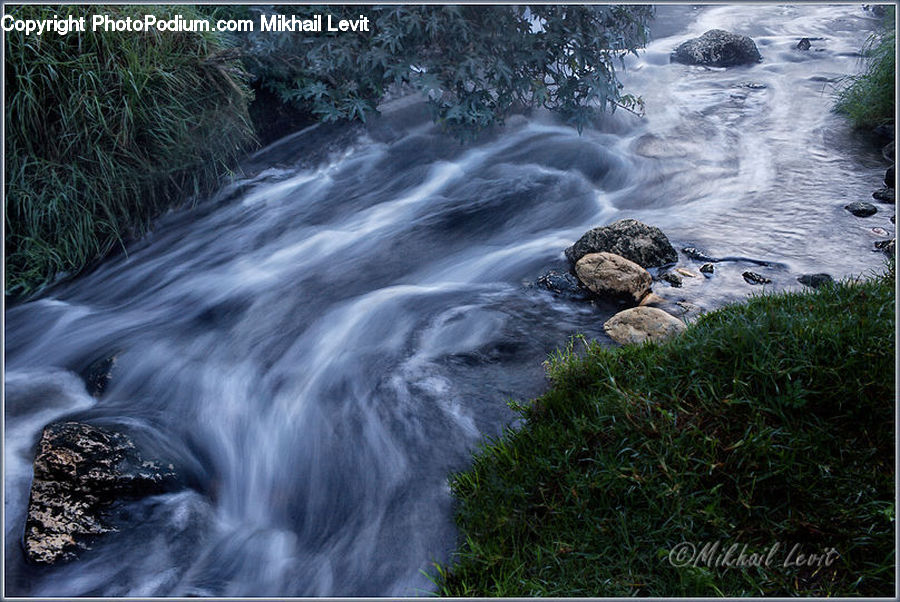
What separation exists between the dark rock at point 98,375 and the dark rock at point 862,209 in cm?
557

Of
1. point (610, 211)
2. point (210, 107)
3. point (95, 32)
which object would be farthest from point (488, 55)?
point (95, 32)

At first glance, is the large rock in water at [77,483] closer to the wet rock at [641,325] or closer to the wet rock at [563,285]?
the wet rock at [641,325]

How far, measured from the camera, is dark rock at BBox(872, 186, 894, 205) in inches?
209

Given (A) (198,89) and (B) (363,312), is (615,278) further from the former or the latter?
(A) (198,89)

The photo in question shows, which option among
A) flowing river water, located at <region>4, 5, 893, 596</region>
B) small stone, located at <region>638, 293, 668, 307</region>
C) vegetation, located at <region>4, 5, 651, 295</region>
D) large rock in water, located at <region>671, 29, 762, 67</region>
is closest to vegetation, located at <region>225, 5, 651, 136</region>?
vegetation, located at <region>4, 5, 651, 295</region>

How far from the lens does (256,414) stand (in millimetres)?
3797

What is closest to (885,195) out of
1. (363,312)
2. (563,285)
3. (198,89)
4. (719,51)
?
(563,285)

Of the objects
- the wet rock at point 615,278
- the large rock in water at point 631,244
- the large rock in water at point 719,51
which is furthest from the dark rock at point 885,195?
the large rock in water at point 719,51

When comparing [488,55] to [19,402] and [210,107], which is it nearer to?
[210,107]

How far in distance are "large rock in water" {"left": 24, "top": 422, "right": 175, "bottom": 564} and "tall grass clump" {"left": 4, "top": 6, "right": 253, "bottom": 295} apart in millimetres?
2218

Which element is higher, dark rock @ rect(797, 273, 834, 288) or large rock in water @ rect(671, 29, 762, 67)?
large rock in water @ rect(671, 29, 762, 67)

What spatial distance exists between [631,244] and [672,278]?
0.38 meters

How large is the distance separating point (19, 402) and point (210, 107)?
3.03m

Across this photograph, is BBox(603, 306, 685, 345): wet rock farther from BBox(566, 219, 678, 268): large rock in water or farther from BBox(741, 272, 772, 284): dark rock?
BBox(741, 272, 772, 284): dark rock
